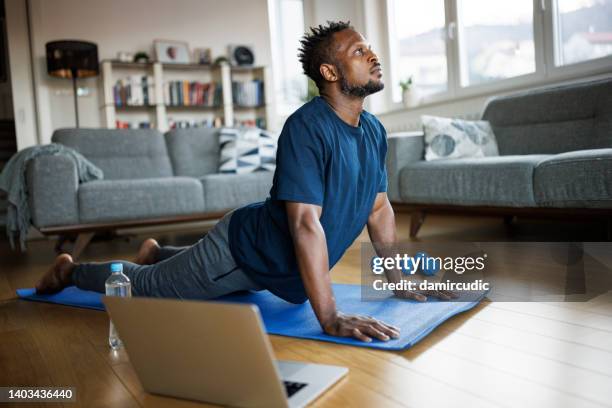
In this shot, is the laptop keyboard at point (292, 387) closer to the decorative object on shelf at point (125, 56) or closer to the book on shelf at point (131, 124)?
the book on shelf at point (131, 124)

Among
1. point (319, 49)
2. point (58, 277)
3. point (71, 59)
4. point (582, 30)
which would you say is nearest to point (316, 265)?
point (319, 49)

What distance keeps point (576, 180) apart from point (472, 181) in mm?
554

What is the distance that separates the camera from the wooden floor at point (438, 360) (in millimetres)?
989

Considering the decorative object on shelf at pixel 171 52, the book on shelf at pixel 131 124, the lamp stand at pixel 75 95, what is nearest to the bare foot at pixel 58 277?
the lamp stand at pixel 75 95

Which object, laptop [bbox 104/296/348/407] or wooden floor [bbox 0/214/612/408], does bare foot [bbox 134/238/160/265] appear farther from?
laptop [bbox 104/296/348/407]

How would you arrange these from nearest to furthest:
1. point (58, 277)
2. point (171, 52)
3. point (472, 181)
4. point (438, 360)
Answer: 1. point (438, 360)
2. point (58, 277)
3. point (472, 181)
4. point (171, 52)

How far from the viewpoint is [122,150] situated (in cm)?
385

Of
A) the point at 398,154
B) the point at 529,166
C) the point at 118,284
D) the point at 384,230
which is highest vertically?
the point at 398,154

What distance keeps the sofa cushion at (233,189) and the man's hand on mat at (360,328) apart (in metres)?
2.26

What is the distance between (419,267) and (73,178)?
6.53 ft

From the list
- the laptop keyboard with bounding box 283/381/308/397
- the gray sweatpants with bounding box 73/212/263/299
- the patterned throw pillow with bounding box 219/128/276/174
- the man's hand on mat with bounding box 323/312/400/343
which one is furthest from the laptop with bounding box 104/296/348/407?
the patterned throw pillow with bounding box 219/128/276/174

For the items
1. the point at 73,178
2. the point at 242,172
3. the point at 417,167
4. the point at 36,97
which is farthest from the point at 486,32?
the point at 36,97

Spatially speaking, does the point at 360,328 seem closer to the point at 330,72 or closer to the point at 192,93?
the point at 330,72

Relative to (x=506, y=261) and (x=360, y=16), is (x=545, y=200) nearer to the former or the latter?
A: (x=506, y=261)
